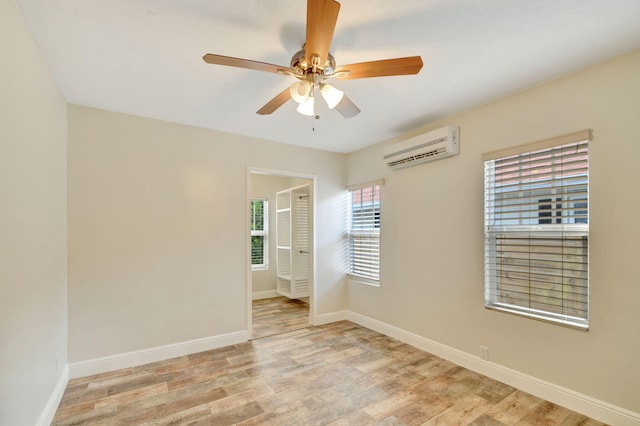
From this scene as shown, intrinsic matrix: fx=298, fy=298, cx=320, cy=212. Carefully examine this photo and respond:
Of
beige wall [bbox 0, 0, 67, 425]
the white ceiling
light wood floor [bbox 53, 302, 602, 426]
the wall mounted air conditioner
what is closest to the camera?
beige wall [bbox 0, 0, 67, 425]

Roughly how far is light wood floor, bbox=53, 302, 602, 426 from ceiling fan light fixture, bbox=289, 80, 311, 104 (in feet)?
7.31

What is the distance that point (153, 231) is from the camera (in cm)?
311

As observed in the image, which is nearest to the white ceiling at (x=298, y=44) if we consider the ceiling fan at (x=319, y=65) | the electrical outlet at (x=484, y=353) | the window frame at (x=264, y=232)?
the ceiling fan at (x=319, y=65)

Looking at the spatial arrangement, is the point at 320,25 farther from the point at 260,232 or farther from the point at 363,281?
the point at 260,232

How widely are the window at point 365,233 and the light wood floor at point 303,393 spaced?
1.14 meters

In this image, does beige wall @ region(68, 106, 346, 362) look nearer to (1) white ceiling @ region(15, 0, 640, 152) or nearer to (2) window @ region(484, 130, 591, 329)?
(1) white ceiling @ region(15, 0, 640, 152)

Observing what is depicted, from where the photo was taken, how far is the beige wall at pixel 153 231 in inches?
110

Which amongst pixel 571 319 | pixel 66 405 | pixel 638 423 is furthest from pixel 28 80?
pixel 638 423

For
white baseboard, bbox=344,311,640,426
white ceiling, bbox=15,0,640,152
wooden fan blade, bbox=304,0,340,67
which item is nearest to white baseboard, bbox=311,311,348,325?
white baseboard, bbox=344,311,640,426

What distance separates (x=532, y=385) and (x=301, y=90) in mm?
2886

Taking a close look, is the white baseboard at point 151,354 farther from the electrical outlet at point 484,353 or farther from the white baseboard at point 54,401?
the electrical outlet at point 484,353

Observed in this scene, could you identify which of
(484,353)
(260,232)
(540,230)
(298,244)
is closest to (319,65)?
(540,230)

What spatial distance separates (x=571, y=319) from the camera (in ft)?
7.35

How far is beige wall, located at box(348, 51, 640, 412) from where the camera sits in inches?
77.9
